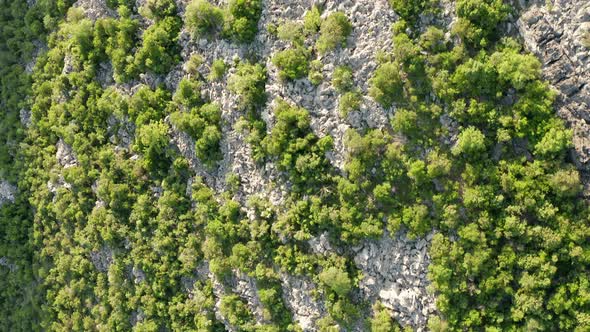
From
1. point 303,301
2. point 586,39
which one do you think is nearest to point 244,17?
point 303,301

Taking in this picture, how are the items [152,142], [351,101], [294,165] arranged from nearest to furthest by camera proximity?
[351,101], [294,165], [152,142]

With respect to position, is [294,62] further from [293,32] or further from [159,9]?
[159,9]

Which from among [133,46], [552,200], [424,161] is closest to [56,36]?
Result: [133,46]

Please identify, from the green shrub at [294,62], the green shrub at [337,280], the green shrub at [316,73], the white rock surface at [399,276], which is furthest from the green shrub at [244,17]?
the green shrub at [337,280]

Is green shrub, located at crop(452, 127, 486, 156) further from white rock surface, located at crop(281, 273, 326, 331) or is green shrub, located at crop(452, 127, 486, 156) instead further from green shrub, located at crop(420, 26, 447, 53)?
white rock surface, located at crop(281, 273, 326, 331)

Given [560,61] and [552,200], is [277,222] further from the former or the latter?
[560,61]

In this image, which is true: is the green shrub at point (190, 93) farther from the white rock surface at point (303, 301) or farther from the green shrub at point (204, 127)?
the white rock surface at point (303, 301)
